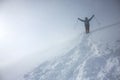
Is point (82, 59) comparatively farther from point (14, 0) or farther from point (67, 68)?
point (14, 0)

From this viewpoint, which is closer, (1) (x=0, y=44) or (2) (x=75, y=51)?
(2) (x=75, y=51)

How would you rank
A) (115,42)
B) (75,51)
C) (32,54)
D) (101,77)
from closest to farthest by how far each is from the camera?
(101,77), (115,42), (75,51), (32,54)

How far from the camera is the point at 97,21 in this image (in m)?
5.34

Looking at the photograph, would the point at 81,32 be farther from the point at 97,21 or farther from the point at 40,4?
the point at 40,4

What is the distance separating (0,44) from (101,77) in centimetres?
342

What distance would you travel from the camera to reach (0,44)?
579cm

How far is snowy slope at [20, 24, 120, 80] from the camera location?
450cm

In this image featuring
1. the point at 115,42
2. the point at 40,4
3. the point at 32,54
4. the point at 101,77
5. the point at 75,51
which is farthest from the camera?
the point at 40,4

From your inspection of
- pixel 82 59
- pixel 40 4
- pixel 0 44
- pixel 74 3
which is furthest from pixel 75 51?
pixel 0 44

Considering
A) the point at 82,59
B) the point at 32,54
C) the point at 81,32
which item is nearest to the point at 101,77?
the point at 82,59

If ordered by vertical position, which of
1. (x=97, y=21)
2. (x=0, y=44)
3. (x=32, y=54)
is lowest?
(x=32, y=54)

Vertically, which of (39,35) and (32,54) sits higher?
(39,35)

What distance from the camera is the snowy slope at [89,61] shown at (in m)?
4.50

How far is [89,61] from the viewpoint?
15.8 feet
